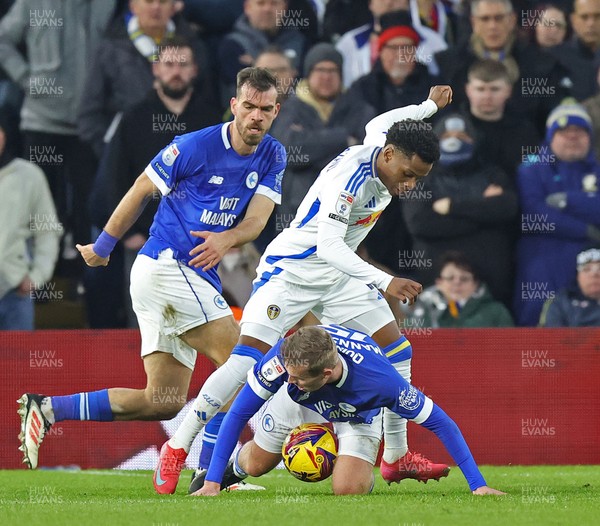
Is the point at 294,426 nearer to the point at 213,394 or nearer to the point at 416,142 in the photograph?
the point at 213,394

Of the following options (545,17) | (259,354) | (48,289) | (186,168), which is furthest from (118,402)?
(545,17)

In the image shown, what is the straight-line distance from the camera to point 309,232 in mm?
7777

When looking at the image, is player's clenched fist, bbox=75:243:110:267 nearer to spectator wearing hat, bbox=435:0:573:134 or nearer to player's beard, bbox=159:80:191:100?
player's beard, bbox=159:80:191:100

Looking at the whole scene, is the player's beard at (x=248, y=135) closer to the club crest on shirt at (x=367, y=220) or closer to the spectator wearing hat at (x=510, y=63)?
the club crest on shirt at (x=367, y=220)

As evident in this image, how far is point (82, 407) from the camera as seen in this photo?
25.3ft

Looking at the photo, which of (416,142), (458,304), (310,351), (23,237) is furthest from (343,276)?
(23,237)

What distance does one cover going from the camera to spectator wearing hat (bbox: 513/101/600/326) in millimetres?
10883

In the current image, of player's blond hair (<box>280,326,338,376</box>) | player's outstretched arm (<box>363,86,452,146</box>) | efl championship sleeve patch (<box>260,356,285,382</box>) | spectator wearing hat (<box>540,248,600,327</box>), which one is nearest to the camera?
player's blond hair (<box>280,326,338,376</box>)

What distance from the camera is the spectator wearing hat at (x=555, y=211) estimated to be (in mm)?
10883

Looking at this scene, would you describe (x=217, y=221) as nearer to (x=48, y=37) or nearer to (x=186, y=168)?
(x=186, y=168)

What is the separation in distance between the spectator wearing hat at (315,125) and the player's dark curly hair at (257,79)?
10.8 feet

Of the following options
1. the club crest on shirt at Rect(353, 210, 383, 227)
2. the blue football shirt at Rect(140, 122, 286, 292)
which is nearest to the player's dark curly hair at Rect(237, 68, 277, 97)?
the blue football shirt at Rect(140, 122, 286, 292)

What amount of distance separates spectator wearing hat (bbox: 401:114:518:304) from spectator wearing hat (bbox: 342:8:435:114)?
20.2 inches

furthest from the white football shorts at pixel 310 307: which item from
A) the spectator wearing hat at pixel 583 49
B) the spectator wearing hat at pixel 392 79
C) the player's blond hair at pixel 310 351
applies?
the spectator wearing hat at pixel 583 49
